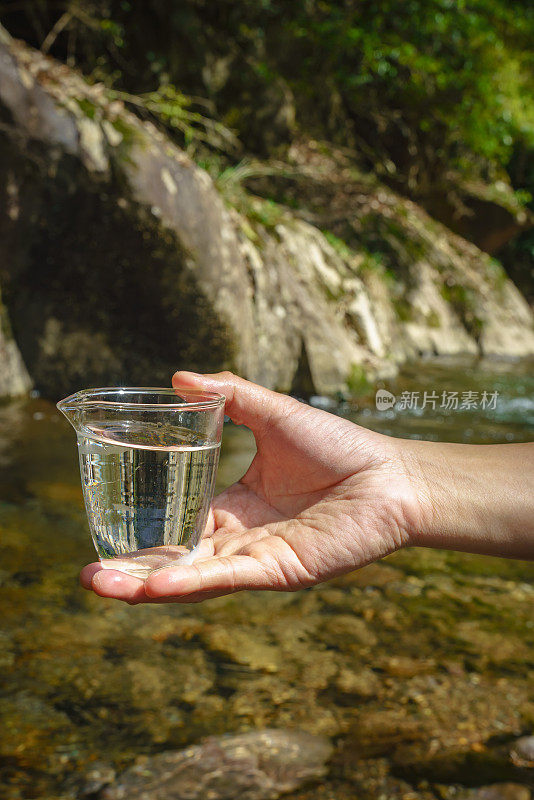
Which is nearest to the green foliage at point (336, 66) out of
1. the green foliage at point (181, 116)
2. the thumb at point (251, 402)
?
the green foliage at point (181, 116)

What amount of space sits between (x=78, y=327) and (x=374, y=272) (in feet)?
17.9

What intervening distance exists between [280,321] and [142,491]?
557cm

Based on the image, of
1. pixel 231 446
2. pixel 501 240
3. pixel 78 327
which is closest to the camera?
pixel 231 446

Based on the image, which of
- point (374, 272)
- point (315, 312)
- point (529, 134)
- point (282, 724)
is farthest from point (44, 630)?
point (529, 134)

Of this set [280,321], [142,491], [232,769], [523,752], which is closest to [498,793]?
[523,752]

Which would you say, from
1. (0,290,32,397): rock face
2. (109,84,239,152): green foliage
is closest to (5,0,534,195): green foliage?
(109,84,239,152): green foliage

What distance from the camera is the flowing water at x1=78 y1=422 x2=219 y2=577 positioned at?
1.51 meters

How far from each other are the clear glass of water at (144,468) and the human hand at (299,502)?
0.33 feet

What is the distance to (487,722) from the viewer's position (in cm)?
244

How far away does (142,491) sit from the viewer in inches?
59.6

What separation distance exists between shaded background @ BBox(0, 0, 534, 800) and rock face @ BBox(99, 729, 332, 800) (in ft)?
0.17

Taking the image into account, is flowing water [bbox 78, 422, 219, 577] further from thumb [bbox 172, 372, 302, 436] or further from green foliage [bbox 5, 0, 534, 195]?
green foliage [bbox 5, 0, 534, 195]

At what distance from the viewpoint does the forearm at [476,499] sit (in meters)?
1.79

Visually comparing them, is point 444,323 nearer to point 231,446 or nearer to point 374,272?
point 374,272
